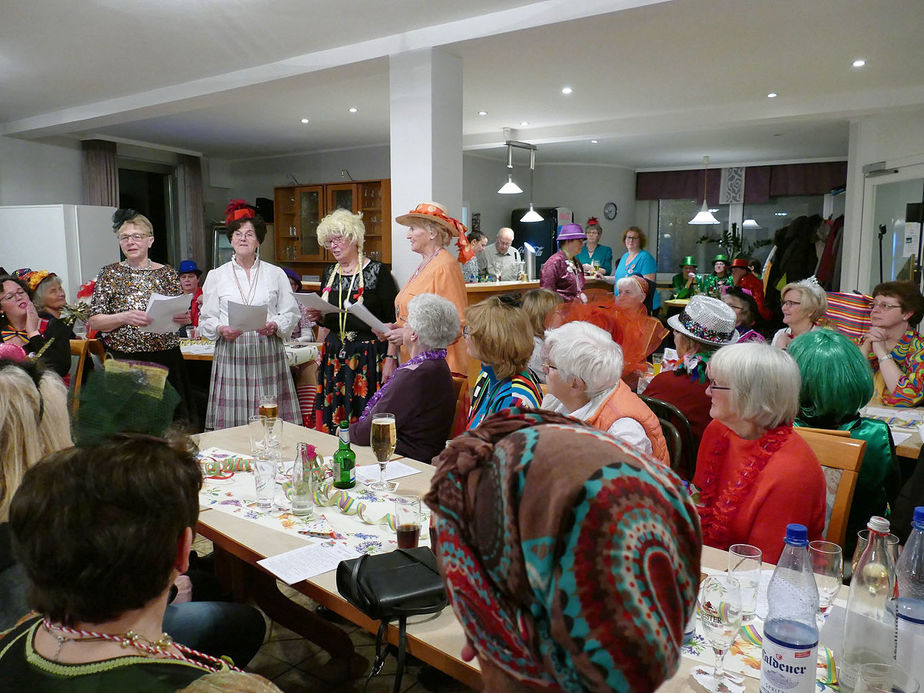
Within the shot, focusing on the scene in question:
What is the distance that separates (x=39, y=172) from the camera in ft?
26.6

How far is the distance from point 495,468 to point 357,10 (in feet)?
12.8

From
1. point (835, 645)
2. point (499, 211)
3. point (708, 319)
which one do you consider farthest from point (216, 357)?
point (499, 211)

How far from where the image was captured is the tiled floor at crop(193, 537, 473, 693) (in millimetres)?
2262

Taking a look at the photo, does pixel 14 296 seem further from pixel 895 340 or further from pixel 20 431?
pixel 895 340

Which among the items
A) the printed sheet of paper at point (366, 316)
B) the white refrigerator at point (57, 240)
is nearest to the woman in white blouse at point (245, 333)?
the printed sheet of paper at point (366, 316)

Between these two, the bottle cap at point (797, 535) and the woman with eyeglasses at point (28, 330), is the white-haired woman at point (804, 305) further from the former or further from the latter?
the woman with eyeglasses at point (28, 330)

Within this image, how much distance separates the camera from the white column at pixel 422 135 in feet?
13.9

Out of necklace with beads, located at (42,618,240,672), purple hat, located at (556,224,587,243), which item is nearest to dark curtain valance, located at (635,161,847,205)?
purple hat, located at (556,224,587,243)

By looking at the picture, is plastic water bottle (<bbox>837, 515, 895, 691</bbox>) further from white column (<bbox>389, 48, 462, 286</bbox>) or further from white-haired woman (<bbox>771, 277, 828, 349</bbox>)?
white column (<bbox>389, 48, 462, 286</bbox>)

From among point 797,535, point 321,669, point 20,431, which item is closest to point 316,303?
point 321,669

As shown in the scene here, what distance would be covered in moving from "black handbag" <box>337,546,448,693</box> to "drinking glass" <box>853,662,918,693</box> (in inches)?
28.2

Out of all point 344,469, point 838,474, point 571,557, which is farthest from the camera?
point 344,469

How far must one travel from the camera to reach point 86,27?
4332 millimetres

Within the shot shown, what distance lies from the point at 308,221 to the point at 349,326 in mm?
6881
